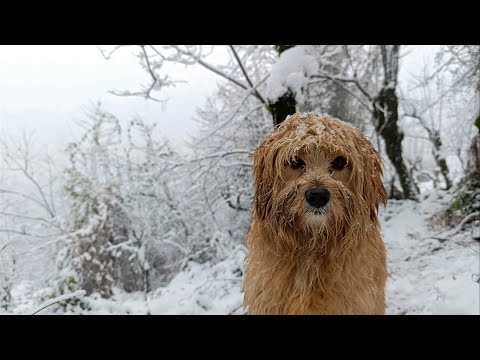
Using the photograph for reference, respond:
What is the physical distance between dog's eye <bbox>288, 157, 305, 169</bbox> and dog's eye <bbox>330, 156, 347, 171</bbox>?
0.54ft

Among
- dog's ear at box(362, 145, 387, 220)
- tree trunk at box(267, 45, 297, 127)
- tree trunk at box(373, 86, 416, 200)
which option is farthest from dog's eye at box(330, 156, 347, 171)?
tree trunk at box(373, 86, 416, 200)

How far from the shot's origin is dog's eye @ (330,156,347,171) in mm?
2459

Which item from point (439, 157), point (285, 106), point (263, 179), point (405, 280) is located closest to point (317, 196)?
point (263, 179)

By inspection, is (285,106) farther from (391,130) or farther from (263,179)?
(391,130)

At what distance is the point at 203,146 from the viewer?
6969mm

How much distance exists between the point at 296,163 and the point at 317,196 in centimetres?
25

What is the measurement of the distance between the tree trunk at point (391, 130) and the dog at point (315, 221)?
10.7 feet

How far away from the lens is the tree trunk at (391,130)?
5.91 metres

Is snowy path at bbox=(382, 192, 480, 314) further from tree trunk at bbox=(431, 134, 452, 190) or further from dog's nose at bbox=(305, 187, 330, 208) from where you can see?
dog's nose at bbox=(305, 187, 330, 208)

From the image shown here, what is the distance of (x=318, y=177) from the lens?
2.36 m

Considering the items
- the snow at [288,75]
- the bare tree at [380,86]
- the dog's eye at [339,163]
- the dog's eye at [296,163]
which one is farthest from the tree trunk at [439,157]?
the dog's eye at [296,163]

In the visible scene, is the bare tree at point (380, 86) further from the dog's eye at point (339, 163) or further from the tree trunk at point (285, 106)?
the dog's eye at point (339, 163)
